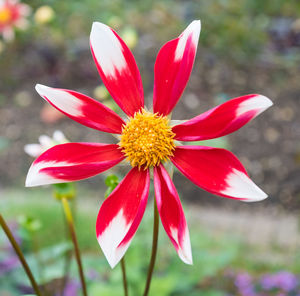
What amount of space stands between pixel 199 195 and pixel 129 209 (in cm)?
180

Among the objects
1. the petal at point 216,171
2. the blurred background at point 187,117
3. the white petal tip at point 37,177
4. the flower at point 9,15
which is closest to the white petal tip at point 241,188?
the petal at point 216,171

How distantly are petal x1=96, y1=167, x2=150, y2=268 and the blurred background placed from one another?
32 centimetres

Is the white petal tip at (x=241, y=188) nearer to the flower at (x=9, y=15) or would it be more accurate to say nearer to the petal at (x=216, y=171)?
the petal at (x=216, y=171)

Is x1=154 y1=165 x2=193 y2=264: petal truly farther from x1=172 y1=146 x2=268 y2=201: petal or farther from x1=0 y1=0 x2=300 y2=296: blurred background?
x1=0 y1=0 x2=300 y2=296: blurred background

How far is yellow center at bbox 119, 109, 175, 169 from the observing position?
0.61 m

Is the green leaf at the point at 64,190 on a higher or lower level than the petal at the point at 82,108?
lower

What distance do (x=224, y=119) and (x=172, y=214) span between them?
13 centimetres

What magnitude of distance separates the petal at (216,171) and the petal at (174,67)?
0.07 meters

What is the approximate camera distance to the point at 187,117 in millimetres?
2686

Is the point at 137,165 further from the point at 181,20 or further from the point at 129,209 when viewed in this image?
the point at 181,20

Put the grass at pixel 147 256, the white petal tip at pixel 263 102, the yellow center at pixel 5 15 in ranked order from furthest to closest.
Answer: the yellow center at pixel 5 15 < the grass at pixel 147 256 < the white petal tip at pixel 263 102

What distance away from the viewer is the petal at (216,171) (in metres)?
0.54

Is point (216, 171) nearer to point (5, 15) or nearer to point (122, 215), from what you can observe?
point (122, 215)

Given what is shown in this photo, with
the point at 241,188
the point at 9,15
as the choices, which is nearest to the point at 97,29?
the point at 241,188
